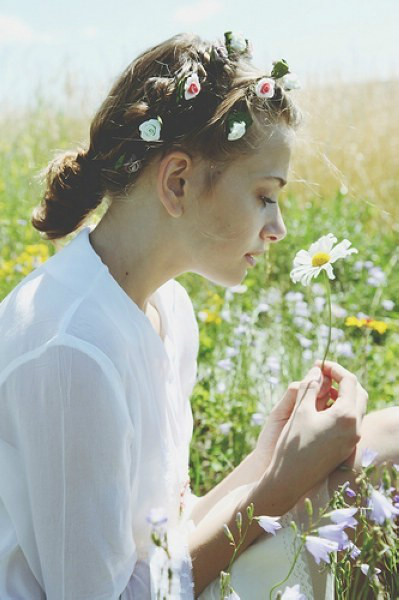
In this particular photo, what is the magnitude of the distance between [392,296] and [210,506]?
2109 mm

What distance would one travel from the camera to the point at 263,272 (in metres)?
3.77

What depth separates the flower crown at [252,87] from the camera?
5.08 feet

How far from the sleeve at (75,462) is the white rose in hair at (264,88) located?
0.57m

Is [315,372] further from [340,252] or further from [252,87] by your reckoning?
[252,87]

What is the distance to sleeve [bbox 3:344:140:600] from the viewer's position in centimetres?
138

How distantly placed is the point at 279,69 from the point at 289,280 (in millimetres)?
2217

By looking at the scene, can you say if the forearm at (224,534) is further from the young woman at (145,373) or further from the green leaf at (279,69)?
the green leaf at (279,69)

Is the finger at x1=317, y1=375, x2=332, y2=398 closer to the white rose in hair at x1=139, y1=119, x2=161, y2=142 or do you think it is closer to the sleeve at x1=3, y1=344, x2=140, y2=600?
the sleeve at x1=3, y1=344, x2=140, y2=600

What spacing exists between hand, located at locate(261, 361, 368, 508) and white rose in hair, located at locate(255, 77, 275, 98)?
1.82ft

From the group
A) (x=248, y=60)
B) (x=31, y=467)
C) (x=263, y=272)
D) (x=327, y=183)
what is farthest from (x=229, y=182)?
(x=327, y=183)

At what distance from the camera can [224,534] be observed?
152cm

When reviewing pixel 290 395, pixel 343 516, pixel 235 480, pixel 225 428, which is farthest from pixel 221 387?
pixel 343 516

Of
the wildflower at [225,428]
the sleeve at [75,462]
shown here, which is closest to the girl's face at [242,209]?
the sleeve at [75,462]

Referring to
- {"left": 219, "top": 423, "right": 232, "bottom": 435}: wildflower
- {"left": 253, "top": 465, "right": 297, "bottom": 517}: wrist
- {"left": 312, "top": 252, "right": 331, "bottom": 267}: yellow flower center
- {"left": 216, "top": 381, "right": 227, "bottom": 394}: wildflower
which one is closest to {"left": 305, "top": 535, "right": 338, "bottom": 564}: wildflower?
{"left": 253, "top": 465, "right": 297, "bottom": 517}: wrist
